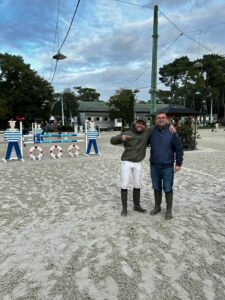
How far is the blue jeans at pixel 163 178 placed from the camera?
5.36 meters

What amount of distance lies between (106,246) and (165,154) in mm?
1817

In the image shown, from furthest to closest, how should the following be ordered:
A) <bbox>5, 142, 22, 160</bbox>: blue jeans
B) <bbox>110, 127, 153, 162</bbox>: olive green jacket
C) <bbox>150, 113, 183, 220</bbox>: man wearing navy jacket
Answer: <bbox>5, 142, 22, 160</bbox>: blue jeans, <bbox>110, 127, 153, 162</bbox>: olive green jacket, <bbox>150, 113, 183, 220</bbox>: man wearing navy jacket

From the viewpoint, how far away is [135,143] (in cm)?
553

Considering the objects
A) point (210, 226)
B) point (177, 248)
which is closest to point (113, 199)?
point (210, 226)

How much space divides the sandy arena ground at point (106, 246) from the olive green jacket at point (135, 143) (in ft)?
3.41

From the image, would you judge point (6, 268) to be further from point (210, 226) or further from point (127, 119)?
point (127, 119)

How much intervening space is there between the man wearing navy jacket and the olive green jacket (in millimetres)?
142

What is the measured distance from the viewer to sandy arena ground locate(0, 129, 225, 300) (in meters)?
3.26

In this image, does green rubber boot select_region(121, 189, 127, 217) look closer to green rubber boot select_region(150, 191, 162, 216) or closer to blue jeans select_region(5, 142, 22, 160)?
green rubber boot select_region(150, 191, 162, 216)

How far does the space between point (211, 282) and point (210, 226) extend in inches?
71.3

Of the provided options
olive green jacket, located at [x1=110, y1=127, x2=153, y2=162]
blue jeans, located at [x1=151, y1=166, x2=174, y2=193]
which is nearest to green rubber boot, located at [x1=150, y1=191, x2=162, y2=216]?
blue jeans, located at [x1=151, y1=166, x2=174, y2=193]

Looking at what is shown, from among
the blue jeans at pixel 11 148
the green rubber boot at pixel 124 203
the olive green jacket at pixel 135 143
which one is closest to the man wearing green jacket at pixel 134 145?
the olive green jacket at pixel 135 143

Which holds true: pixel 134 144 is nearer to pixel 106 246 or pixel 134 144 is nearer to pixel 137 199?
pixel 137 199

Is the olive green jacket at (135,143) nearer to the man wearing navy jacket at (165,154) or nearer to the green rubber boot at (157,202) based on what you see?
the man wearing navy jacket at (165,154)
